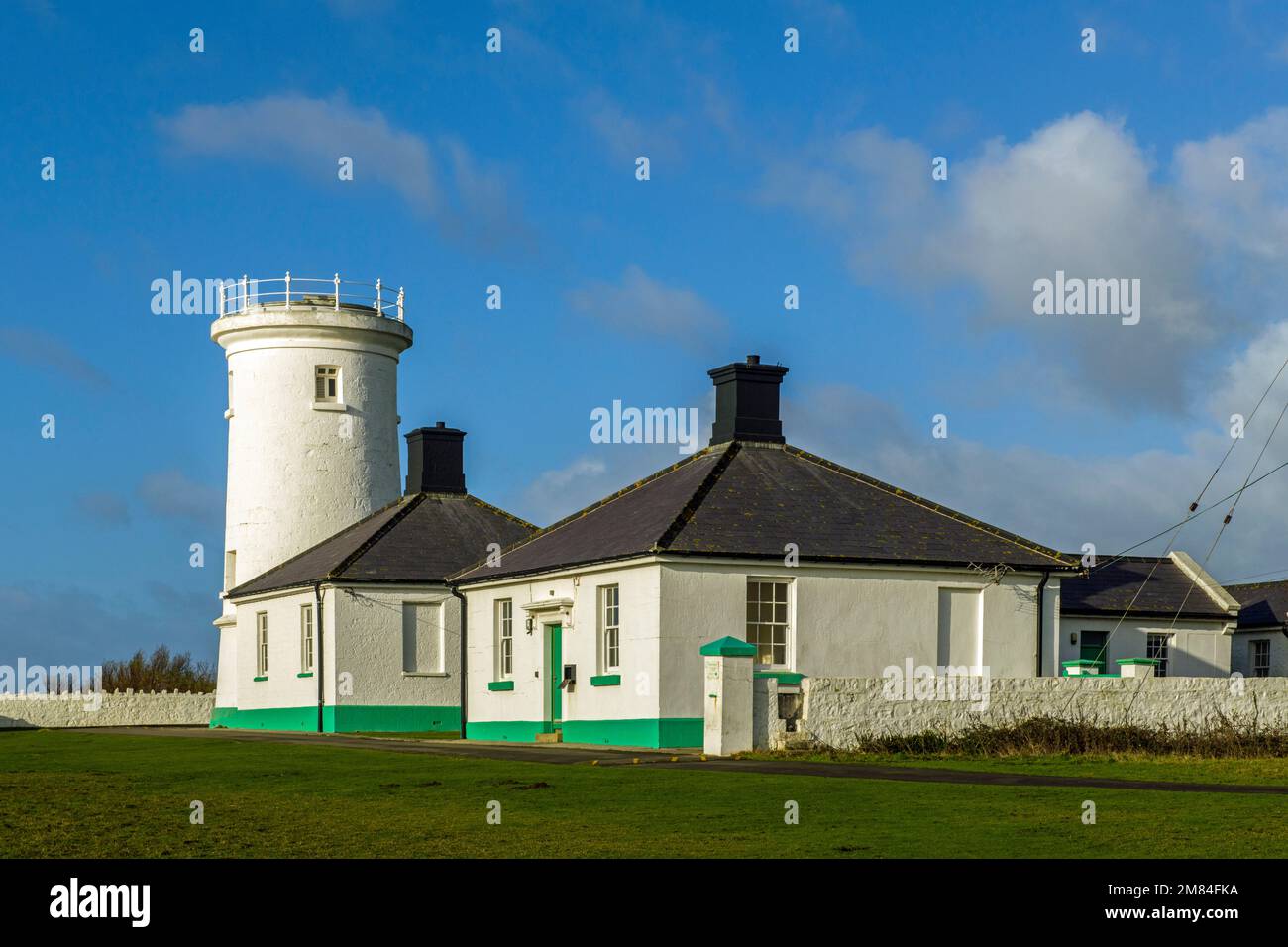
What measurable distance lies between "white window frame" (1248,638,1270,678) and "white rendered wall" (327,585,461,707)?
62.4ft

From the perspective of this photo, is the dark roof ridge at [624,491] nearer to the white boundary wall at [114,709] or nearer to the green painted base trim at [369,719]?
the green painted base trim at [369,719]

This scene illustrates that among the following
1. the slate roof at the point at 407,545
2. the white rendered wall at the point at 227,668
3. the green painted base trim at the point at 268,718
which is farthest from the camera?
the white rendered wall at the point at 227,668

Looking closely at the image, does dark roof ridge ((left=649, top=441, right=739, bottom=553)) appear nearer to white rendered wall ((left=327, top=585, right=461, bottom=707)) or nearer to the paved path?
the paved path

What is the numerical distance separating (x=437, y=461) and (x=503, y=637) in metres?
10.8

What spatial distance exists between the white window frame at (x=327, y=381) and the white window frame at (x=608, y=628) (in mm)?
16554

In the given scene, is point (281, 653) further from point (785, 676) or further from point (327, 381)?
point (785, 676)

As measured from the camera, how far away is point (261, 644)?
45031 millimetres

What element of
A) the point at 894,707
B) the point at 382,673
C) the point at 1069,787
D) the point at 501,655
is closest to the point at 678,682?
the point at 894,707

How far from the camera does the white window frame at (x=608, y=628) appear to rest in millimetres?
30062

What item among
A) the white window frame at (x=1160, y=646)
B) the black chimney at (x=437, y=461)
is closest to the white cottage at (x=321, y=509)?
the black chimney at (x=437, y=461)

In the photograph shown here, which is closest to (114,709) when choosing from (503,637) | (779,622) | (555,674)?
(503,637)

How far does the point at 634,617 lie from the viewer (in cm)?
2925
